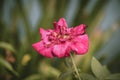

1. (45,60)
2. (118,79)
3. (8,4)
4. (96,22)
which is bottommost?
(118,79)

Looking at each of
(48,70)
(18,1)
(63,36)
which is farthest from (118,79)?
(18,1)

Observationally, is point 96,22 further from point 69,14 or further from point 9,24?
point 9,24

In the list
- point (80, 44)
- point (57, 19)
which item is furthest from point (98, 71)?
point (57, 19)

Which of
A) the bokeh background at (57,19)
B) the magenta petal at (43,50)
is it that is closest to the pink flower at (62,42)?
the magenta petal at (43,50)

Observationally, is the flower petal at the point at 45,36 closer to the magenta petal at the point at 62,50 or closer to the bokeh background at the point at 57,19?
the magenta petal at the point at 62,50

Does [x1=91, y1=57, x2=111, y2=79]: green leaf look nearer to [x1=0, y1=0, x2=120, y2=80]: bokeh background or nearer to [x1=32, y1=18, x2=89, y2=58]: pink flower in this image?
[x1=32, y1=18, x2=89, y2=58]: pink flower
